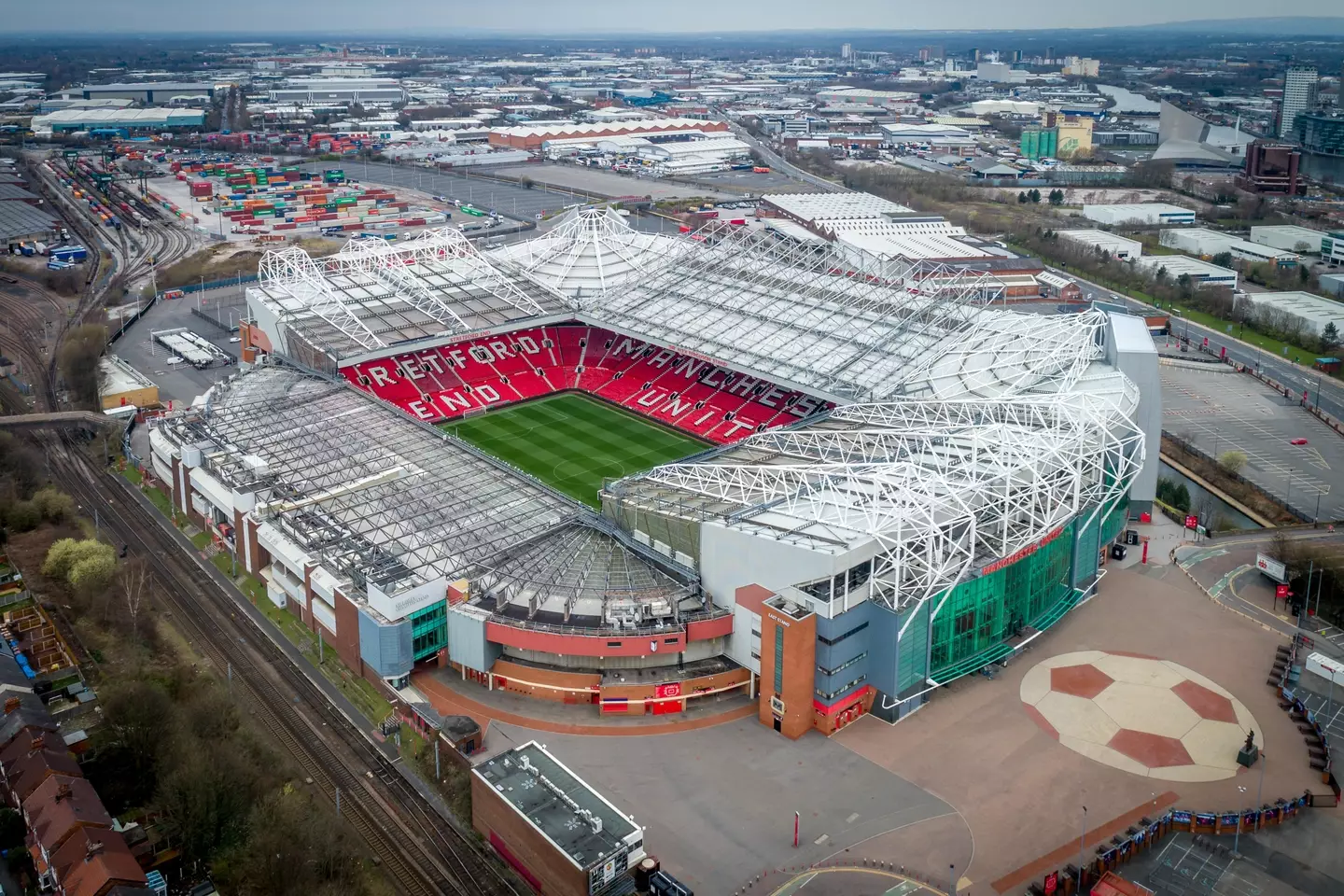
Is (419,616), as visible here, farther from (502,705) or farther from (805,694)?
(805,694)

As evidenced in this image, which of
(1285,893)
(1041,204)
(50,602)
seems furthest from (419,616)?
(1041,204)

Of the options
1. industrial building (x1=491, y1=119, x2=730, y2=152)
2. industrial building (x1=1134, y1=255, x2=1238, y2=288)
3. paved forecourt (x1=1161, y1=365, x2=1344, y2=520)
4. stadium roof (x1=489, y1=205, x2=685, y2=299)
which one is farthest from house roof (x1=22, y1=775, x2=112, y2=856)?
industrial building (x1=491, y1=119, x2=730, y2=152)

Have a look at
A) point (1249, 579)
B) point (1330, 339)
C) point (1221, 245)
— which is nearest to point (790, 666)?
point (1249, 579)

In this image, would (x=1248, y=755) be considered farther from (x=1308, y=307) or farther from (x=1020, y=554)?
(x=1308, y=307)

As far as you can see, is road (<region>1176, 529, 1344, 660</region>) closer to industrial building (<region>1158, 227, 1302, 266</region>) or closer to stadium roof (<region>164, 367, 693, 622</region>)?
stadium roof (<region>164, 367, 693, 622</region>)

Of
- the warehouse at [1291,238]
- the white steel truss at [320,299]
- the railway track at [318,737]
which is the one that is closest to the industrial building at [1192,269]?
the warehouse at [1291,238]

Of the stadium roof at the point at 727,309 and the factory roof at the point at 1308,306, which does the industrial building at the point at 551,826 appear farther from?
the factory roof at the point at 1308,306
